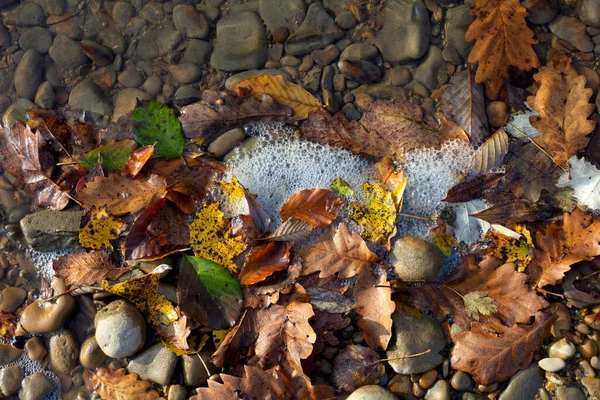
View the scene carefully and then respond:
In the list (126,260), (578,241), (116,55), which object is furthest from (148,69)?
(578,241)

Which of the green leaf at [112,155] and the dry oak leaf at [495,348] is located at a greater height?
the green leaf at [112,155]

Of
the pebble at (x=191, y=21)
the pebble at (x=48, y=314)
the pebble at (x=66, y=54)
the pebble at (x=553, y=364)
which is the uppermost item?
the pebble at (x=191, y=21)

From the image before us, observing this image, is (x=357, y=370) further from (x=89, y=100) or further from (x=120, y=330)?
(x=89, y=100)

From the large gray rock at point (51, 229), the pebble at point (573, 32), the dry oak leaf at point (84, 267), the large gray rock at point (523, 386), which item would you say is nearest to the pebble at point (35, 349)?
the dry oak leaf at point (84, 267)

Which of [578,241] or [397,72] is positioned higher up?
[397,72]

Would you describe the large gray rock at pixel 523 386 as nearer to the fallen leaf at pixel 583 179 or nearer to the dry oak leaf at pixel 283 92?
the fallen leaf at pixel 583 179

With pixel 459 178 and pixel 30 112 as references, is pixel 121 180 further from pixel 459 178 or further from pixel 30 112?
pixel 459 178

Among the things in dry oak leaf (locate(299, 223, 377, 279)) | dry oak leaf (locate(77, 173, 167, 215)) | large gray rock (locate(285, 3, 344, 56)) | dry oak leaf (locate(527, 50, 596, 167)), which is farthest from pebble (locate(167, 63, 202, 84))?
dry oak leaf (locate(527, 50, 596, 167))

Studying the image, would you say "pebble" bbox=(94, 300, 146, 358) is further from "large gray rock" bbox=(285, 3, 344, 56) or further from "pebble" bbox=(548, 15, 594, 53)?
"pebble" bbox=(548, 15, 594, 53)
